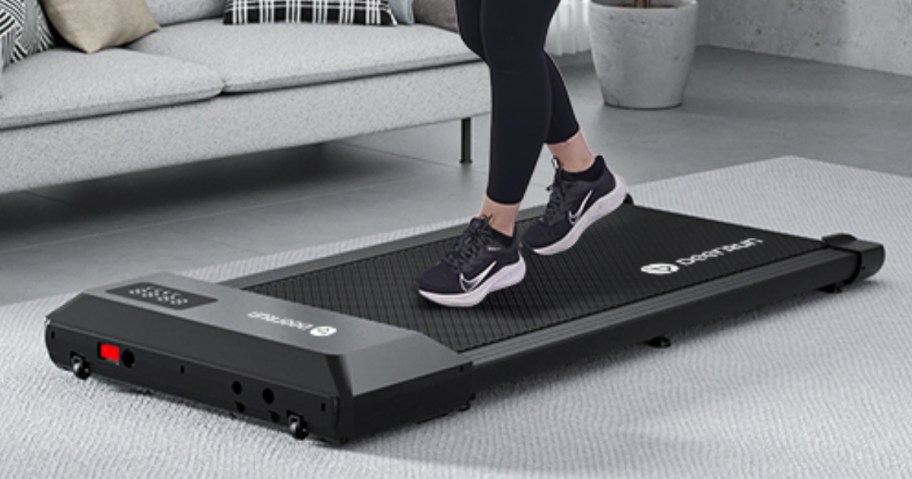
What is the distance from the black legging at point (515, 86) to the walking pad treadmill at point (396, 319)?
244mm

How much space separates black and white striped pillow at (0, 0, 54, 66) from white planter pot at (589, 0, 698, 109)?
219 centimetres

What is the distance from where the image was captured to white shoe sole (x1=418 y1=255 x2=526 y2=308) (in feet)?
9.43

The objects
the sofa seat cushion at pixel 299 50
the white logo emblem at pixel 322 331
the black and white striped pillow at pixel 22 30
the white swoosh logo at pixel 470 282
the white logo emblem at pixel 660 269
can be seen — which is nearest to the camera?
the white logo emblem at pixel 322 331

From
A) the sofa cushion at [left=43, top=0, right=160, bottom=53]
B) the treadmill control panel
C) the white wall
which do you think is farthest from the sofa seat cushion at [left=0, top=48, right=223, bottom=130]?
the white wall

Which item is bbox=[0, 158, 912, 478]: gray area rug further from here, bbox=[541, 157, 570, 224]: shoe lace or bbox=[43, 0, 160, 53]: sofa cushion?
bbox=[43, 0, 160, 53]: sofa cushion

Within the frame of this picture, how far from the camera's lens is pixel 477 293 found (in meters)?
2.88

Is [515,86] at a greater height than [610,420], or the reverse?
[515,86]

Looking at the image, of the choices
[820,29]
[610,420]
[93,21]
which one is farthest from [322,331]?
[820,29]

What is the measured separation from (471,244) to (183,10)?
215 centimetres

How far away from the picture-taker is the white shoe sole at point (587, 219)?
316 centimetres

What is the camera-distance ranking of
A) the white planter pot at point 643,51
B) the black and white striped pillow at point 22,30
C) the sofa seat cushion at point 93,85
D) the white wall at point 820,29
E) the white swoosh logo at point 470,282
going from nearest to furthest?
the white swoosh logo at point 470,282
the sofa seat cushion at point 93,85
the black and white striped pillow at point 22,30
the white planter pot at point 643,51
the white wall at point 820,29

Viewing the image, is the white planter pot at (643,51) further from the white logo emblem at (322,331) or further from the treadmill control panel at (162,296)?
the white logo emblem at (322,331)

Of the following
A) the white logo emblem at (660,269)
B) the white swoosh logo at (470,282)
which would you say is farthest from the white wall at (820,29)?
the white swoosh logo at (470,282)

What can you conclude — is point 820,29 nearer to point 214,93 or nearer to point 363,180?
point 363,180
